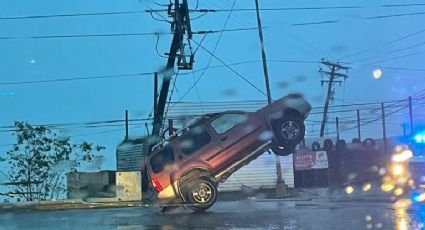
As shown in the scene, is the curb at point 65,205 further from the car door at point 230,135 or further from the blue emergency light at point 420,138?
the blue emergency light at point 420,138

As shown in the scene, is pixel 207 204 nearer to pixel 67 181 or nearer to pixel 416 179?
pixel 67 181

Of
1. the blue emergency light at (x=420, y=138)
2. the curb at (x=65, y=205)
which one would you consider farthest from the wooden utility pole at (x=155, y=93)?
the blue emergency light at (x=420, y=138)

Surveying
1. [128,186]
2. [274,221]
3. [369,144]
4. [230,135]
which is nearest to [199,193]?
[230,135]

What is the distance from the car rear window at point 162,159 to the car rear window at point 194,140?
0.32 meters

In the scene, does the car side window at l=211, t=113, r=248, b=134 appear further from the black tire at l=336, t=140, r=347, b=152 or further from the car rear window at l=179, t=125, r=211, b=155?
the black tire at l=336, t=140, r=347, b=152

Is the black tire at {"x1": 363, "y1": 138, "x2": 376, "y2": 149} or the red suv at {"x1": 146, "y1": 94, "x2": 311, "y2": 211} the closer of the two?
the red suv at {"x1": 146, "y1": 94, "x2": 311, "y2": 211}

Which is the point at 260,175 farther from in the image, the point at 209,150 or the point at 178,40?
the point at 209,150

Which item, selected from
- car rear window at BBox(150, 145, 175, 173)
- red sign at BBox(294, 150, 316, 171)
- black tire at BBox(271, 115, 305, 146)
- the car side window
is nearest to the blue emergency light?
black tire at BBox(271, 115, 305, 146)

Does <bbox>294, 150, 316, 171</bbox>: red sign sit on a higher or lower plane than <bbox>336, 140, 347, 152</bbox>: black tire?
lower

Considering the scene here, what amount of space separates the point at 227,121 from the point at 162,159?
1836mm

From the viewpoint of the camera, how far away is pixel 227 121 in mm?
14555

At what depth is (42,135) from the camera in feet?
85.4

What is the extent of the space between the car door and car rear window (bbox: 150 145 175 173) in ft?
3.19

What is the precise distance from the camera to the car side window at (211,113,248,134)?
14.4 meters
